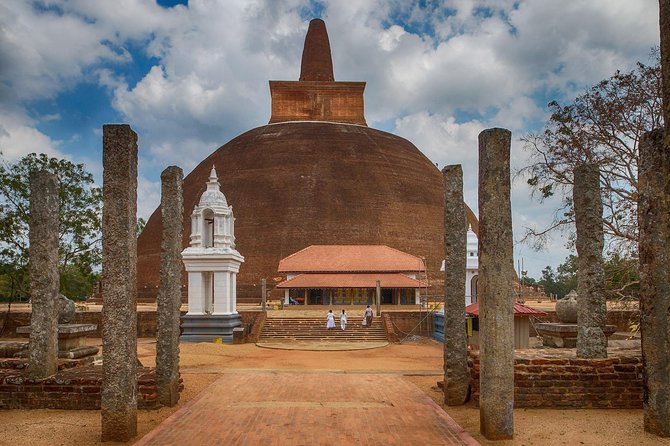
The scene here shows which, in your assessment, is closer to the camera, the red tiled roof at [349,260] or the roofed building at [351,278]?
the roofed building at [351,278]

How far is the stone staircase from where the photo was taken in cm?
2219

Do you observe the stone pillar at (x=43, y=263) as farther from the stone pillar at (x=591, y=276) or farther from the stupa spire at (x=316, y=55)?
the stupa spire at (x=316, y=55)

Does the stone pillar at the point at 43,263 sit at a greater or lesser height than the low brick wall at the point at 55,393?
greater

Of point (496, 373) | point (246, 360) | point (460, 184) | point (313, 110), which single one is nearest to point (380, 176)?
point (313, 110)

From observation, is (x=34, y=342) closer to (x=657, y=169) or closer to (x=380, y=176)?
(x=657, y=169)

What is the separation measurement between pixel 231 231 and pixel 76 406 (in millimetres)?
15096

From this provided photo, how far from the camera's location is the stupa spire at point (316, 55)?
4750cm

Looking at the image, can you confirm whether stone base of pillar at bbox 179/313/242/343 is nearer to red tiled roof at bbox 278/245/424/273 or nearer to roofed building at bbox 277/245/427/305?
roofed building at bbox 277/245/427/305

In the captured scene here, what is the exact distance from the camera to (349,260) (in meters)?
35.2

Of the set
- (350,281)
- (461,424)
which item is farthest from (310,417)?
(350,281)

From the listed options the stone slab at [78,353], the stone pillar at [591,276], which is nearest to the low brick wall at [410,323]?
the stone slab at [78,353]

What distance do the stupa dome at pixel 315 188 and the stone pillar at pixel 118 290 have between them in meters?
29.9

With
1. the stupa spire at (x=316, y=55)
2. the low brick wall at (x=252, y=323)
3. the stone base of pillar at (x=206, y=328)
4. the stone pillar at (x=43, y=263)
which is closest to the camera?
the stone pillar at (x=43, y=263)

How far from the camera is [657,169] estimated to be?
23.7ft
